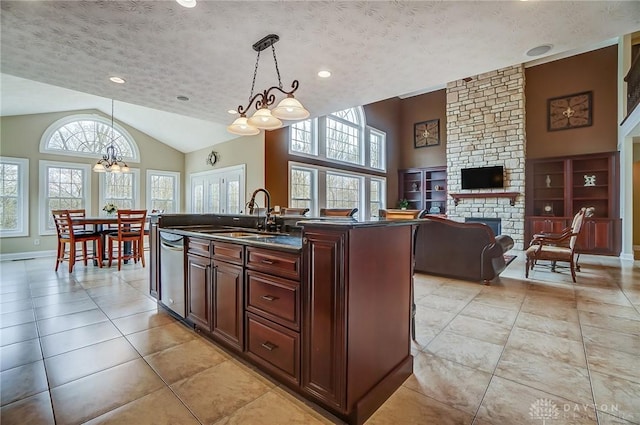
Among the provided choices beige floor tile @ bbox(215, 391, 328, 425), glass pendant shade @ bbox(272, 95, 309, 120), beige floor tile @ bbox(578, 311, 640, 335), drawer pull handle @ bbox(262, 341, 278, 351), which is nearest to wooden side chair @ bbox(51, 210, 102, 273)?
glass pendant shade @ bbox(272, 95, 309, 120)

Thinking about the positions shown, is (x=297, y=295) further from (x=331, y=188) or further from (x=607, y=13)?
(x=331, y=188)

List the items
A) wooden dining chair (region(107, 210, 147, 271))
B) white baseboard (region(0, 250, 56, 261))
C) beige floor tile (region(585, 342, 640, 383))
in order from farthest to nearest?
1. white baseboard (region(0, 250, 56, 261))
2. wooden dining chair (region(107, 210, 147, 271))
3. beige floor tile (region(585, 342, 640, 383))

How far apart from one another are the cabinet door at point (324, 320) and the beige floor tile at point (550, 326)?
2097 millimetres

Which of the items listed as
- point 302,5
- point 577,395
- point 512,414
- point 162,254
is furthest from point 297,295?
point 302,5

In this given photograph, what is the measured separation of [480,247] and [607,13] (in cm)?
271

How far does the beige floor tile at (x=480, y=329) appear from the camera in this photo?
94.4 inches

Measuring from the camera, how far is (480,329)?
2.56m

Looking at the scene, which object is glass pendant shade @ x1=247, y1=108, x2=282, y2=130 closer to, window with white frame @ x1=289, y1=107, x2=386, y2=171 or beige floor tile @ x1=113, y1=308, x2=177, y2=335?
beige floor tile @ x1=113, y1=308, x2=177, y2=335

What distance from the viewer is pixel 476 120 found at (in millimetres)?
8047

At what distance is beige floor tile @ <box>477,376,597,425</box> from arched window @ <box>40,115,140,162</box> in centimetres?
862

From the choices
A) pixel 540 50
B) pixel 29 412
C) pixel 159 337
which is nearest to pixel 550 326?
pixel 540 50

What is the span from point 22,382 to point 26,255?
6015 millimetres

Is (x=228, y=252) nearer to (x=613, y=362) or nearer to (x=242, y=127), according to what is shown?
(x=242, y=127)

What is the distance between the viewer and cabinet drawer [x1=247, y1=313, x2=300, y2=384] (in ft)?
5.38
